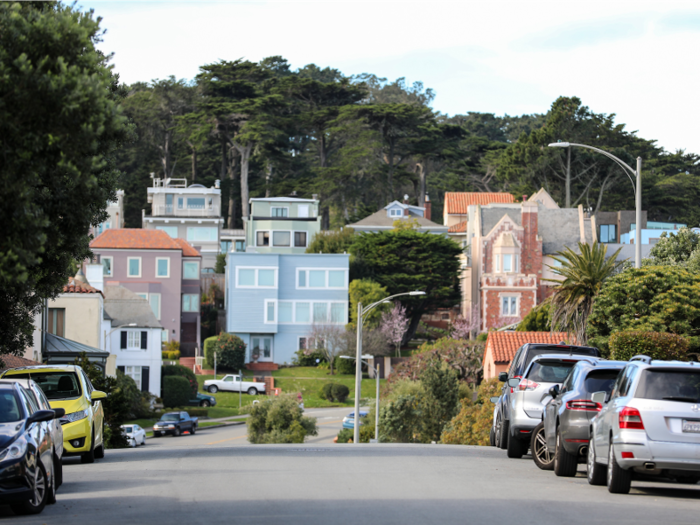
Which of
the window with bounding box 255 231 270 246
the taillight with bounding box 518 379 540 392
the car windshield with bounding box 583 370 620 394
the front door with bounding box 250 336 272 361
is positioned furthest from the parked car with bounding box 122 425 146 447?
the window with bounding box 255 231 270 246

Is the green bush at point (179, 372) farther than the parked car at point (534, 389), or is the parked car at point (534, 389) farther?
the green bush at point (179, 372)

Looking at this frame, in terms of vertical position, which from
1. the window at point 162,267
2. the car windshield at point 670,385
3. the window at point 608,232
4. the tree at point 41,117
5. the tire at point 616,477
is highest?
the window at point 608,232

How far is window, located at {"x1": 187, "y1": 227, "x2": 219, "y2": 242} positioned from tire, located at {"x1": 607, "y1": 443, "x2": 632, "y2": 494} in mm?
81043

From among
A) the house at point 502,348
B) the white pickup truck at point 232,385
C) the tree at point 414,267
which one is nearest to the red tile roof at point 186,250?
the tree at point 414,267

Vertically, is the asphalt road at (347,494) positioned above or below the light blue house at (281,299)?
below

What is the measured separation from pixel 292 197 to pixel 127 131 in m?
76.6

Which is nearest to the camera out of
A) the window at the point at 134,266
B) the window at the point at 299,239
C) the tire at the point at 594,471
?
the tire at the point at 594,471

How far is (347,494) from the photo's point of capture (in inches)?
477

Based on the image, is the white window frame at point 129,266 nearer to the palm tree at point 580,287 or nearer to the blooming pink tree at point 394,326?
the blooming pink tree at point 394,326

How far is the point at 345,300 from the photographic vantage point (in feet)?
240

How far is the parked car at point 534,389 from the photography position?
17.1 m

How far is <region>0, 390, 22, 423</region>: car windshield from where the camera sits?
36.7 ft

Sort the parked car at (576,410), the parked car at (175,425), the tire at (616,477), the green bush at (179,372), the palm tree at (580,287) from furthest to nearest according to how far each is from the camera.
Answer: the green bush at (179,372), the parked car at (175,425), the palm tree at (580,287), the parked car at (576,410), the tire at (616,477)

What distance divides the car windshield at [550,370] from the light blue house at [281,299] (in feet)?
181
